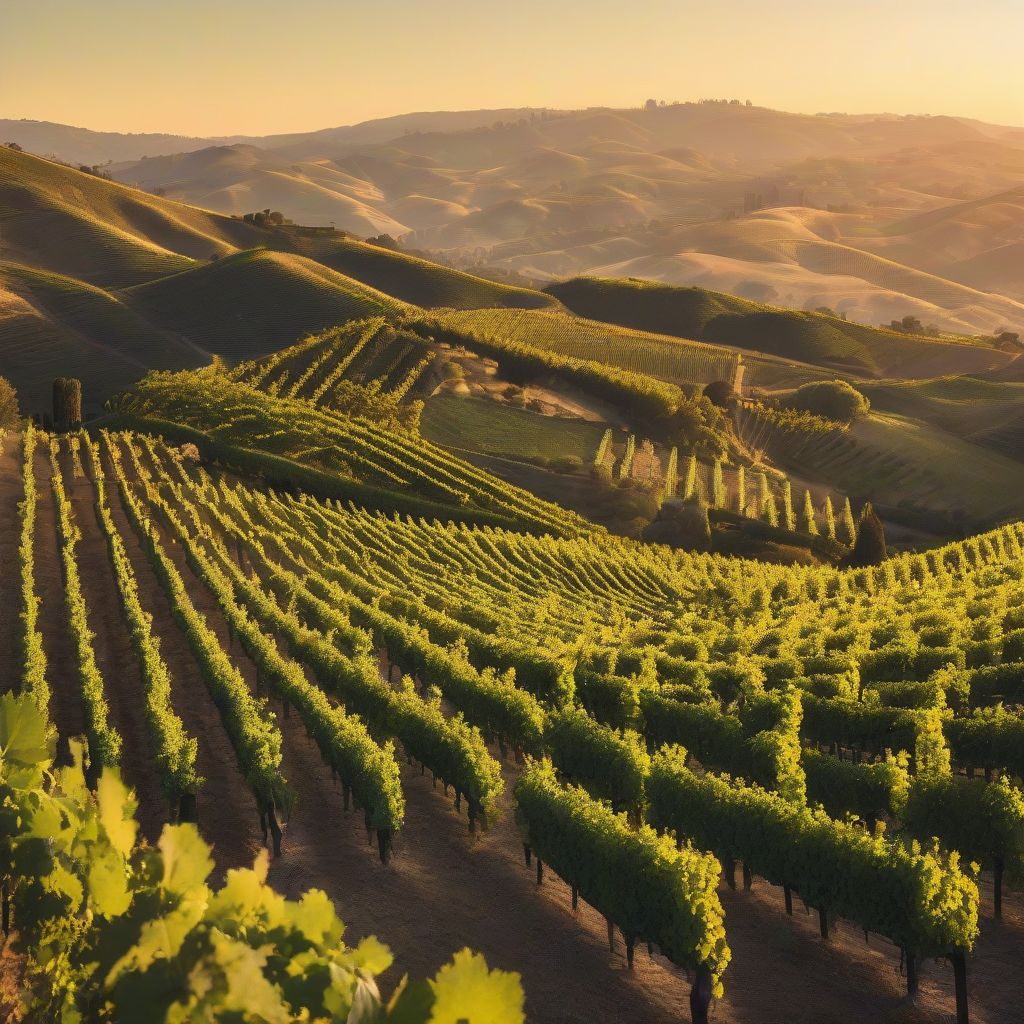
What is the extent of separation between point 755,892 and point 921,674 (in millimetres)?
16535

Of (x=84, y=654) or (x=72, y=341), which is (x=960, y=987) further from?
(x=72, y=341)

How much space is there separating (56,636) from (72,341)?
126181 mm

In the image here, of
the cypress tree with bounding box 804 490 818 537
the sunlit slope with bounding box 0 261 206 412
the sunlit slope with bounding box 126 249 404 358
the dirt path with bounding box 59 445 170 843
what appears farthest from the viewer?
the sunlit slope with bounding box 126 249 404 358

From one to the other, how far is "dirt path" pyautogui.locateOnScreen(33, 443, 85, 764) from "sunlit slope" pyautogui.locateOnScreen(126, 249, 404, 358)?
330 ft

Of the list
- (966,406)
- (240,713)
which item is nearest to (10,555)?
(240,713)

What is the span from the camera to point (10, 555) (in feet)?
178

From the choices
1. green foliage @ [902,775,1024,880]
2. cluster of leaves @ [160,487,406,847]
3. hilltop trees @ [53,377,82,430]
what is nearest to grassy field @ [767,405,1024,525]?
hilltop trees @ [53,377,82,430]

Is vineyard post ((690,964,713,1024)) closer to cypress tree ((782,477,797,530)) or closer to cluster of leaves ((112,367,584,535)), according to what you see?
cluster of leaves ((112,367,584,535))

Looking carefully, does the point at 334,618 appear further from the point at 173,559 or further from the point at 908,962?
the point at 908,962

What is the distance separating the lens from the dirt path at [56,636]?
3456cm

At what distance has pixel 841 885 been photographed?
21047mm

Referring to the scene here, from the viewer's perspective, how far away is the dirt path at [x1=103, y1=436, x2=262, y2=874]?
1076 inches

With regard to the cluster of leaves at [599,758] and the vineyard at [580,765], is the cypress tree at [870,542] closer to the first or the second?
the vineyard at [580,765]

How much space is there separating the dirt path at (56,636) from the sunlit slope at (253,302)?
3966 inches
